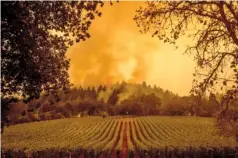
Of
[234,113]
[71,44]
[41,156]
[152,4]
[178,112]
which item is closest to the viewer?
[71,44]

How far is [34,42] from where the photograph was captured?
10.7 meters

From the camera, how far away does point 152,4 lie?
13.0 m

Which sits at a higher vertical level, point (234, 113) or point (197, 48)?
point (197, 48)

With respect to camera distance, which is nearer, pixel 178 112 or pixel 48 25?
pixel 48 25

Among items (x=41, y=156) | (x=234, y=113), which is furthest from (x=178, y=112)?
(x=234, y=113)

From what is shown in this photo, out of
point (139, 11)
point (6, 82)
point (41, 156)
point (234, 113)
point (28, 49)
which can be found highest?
point (139, 11)

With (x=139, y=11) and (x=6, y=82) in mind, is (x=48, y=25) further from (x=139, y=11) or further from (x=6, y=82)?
(x=139, y=11)

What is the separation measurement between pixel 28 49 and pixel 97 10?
2273 millimetres

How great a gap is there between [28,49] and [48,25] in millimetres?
999

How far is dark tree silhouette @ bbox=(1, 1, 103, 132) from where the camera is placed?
10305 millimetres

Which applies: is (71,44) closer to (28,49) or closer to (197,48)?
(28,49)

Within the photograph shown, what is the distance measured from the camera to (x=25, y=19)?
10117 millimetres

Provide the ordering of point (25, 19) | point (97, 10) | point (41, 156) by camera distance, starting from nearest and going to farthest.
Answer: point (25, 19) < point (97, 10) < point (41, 156)

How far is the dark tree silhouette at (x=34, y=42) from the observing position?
10.3 metres
